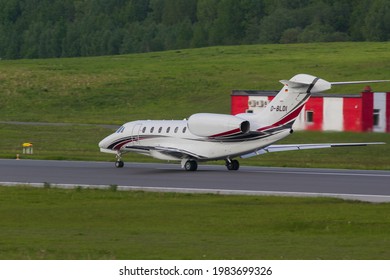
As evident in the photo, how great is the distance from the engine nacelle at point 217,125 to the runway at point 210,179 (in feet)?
6.42

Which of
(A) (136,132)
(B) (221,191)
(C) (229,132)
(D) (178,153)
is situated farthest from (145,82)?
(B) (221,191)

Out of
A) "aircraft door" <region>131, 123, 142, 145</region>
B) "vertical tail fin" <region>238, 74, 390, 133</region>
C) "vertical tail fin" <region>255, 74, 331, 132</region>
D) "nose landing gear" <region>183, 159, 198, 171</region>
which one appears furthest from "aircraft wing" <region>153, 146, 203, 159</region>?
"vertical tail fin" <region>255, 74, 331, 132</region>

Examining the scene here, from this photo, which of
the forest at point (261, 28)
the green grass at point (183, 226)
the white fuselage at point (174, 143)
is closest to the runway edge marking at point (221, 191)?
the green grass at point (183, 226)

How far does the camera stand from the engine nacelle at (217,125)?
49.2 m

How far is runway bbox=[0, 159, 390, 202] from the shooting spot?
42188 millimetres

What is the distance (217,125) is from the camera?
50094mm

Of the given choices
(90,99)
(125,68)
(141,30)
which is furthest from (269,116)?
(141,30)

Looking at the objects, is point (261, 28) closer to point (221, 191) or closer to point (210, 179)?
point (210, 179)

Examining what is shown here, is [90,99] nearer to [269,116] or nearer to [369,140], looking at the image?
[369,140]

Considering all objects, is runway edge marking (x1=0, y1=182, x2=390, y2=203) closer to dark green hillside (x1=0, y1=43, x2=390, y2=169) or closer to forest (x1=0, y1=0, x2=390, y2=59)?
dark green hillside (x1=0, y1=43, x2=390, y2=169)

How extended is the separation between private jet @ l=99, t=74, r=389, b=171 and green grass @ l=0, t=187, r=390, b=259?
377 inches

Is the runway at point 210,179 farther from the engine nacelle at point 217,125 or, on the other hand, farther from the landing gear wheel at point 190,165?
the engine nacelle at point 217,125

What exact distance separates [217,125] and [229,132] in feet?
2.57
